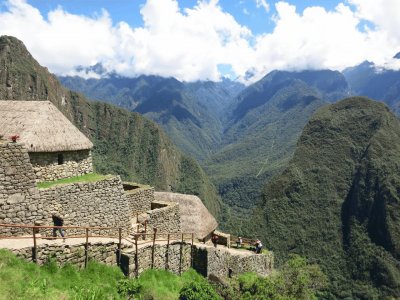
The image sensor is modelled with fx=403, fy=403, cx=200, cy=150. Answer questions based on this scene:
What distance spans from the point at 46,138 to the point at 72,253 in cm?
618

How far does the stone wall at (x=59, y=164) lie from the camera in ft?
59.0

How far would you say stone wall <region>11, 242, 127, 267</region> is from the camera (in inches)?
539

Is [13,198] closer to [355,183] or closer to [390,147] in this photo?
[355,183]

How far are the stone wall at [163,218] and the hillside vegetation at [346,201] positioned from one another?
241 feet

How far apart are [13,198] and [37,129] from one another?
458 centimetres

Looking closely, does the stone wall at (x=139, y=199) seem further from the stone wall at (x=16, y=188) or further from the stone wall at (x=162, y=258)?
the stone wall at (x=16, y=188)

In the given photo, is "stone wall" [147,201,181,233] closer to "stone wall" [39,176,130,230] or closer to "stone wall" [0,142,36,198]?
"stone wall" [39,176,130,230]

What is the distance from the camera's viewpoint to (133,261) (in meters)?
16.7

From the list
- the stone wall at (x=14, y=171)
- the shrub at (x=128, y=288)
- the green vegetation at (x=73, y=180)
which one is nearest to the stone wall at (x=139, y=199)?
the green vegetation at (x=73, y=180)

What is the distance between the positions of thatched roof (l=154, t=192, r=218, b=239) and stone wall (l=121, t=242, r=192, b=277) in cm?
631

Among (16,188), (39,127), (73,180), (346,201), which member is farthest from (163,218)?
(346,201)

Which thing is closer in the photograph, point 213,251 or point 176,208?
point 213,251

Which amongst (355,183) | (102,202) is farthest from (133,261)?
(355,183)

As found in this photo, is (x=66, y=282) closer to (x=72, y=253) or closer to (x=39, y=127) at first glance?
(x=72, y=253)
